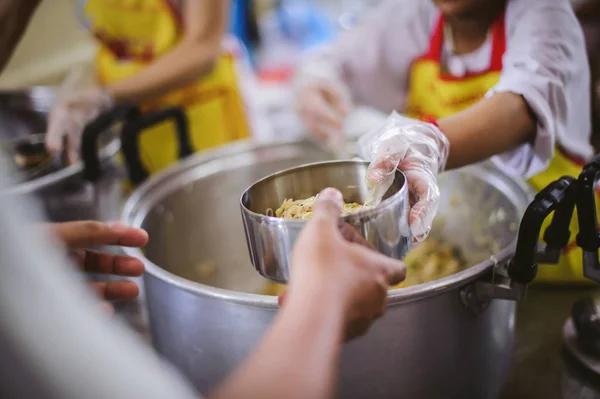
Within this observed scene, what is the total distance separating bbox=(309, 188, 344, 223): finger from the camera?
47cm

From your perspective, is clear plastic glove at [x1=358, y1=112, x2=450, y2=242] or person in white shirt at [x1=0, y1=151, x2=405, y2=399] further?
clear plastic glove at [x1=358, y1=112, x2=450, y2=242]

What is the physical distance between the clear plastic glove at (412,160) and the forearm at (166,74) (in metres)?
0.81

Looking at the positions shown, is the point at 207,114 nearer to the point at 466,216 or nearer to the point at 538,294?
the point at 466,216

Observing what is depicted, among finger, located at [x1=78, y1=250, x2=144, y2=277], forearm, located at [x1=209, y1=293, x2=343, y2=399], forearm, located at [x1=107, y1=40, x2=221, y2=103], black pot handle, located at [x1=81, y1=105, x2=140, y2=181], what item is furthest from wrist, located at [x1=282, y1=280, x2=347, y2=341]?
forearm, located at [x1=107, y1=40, x2=221, y2=103]

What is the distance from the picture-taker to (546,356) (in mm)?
822

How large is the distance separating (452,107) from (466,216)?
19 cm

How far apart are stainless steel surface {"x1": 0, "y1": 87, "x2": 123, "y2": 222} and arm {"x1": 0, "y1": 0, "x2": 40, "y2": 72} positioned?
21 cm

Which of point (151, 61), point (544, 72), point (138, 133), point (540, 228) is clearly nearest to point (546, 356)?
point (540, 228)

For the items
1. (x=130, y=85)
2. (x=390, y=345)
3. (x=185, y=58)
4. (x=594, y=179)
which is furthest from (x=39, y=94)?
(x=594, y=179)

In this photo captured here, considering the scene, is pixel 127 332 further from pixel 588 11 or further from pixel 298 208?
pixel 588 11

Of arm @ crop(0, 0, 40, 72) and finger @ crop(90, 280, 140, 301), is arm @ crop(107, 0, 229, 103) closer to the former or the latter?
arm @ crop(0, 0, 40, 72)

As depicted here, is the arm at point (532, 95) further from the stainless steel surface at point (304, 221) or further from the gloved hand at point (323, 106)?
the gloved hand at point (323, 106)

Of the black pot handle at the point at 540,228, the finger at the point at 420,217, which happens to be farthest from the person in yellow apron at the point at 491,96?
the black pot handle at the point at 540,228

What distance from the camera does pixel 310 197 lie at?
0.62 meters
